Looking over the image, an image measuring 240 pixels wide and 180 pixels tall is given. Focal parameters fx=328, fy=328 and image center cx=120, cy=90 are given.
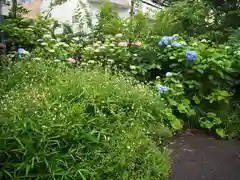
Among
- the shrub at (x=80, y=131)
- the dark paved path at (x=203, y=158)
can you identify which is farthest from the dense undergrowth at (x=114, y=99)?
the dark paved path at (x=203, y=158)

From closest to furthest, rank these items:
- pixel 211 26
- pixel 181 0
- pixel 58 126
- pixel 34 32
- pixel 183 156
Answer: pixel 58 126
pixel 183 156
pixel 34 32
pixel 211 26
pixel 181 0

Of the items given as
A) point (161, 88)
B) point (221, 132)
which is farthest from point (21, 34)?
point (221, 132)

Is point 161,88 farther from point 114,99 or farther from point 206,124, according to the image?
point 114,99

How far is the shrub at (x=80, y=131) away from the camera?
1.95m

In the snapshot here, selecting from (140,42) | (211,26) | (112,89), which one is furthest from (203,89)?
(211,26)

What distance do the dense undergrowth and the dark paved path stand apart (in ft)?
0.64

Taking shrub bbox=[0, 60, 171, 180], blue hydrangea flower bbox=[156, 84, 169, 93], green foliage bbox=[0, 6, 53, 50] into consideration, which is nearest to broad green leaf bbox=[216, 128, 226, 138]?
blue hydrangea flower bbox=[156, 84, 169, 93]

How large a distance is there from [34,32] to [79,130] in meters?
4.21

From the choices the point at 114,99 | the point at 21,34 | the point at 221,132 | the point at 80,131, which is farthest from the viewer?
the point at 21,34

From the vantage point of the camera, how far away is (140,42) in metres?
5.13

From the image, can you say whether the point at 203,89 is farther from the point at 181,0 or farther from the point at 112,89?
the point at 181,0

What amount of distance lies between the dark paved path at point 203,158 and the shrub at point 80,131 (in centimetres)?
33

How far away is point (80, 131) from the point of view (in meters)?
2.14

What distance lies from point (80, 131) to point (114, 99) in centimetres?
62
